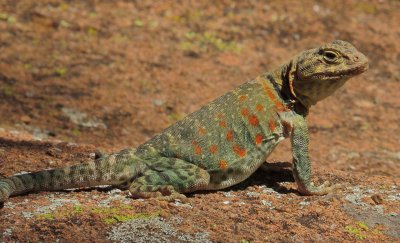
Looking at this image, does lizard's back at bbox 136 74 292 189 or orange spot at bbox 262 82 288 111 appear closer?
lizard's back at bbox 136 74 292 189

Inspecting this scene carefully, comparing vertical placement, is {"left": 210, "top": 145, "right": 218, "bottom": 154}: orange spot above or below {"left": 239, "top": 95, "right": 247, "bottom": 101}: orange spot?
below

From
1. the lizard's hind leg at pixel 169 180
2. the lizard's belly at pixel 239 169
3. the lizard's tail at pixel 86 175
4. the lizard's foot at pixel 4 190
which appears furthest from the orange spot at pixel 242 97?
the lizard's foot at pixel 4 190

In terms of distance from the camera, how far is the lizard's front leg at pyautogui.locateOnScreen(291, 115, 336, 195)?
20.6ft

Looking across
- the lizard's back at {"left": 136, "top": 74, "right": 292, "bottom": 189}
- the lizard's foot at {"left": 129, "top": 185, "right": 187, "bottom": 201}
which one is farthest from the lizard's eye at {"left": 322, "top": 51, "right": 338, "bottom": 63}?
the lizard's foot at {"left": 129, "top": 185, "right": 187, "bottom": 201}

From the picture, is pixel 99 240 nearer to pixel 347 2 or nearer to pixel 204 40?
pixel 204 40

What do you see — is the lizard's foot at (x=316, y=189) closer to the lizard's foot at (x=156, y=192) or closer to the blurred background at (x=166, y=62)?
the lizard's foot at (x=156, y=192)

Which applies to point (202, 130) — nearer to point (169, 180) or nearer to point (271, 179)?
point (169, 180)

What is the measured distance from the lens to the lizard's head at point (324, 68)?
20.6 ft

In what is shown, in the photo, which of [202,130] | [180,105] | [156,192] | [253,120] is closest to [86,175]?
[156,192]

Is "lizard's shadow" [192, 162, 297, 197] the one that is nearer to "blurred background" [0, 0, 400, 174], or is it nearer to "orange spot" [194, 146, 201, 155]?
"orange spot" [194, 146, 201, 155]

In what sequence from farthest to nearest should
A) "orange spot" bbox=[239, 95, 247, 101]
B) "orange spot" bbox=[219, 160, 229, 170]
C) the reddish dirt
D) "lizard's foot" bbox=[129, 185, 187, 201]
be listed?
"orange spot" bbox=[239, 95, 247, 101] < "orange spot" bbox=[219, 160, 229, 170] < "lizard's foot" bbox=[129, 185, 187, 201] < the reddish dirt

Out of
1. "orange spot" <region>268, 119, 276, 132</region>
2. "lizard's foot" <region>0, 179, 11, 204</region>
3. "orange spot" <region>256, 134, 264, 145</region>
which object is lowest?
"lizard's foot" <region>0, 179, 11, 204</region>

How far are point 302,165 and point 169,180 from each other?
4.35ft

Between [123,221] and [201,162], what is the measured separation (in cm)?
120
